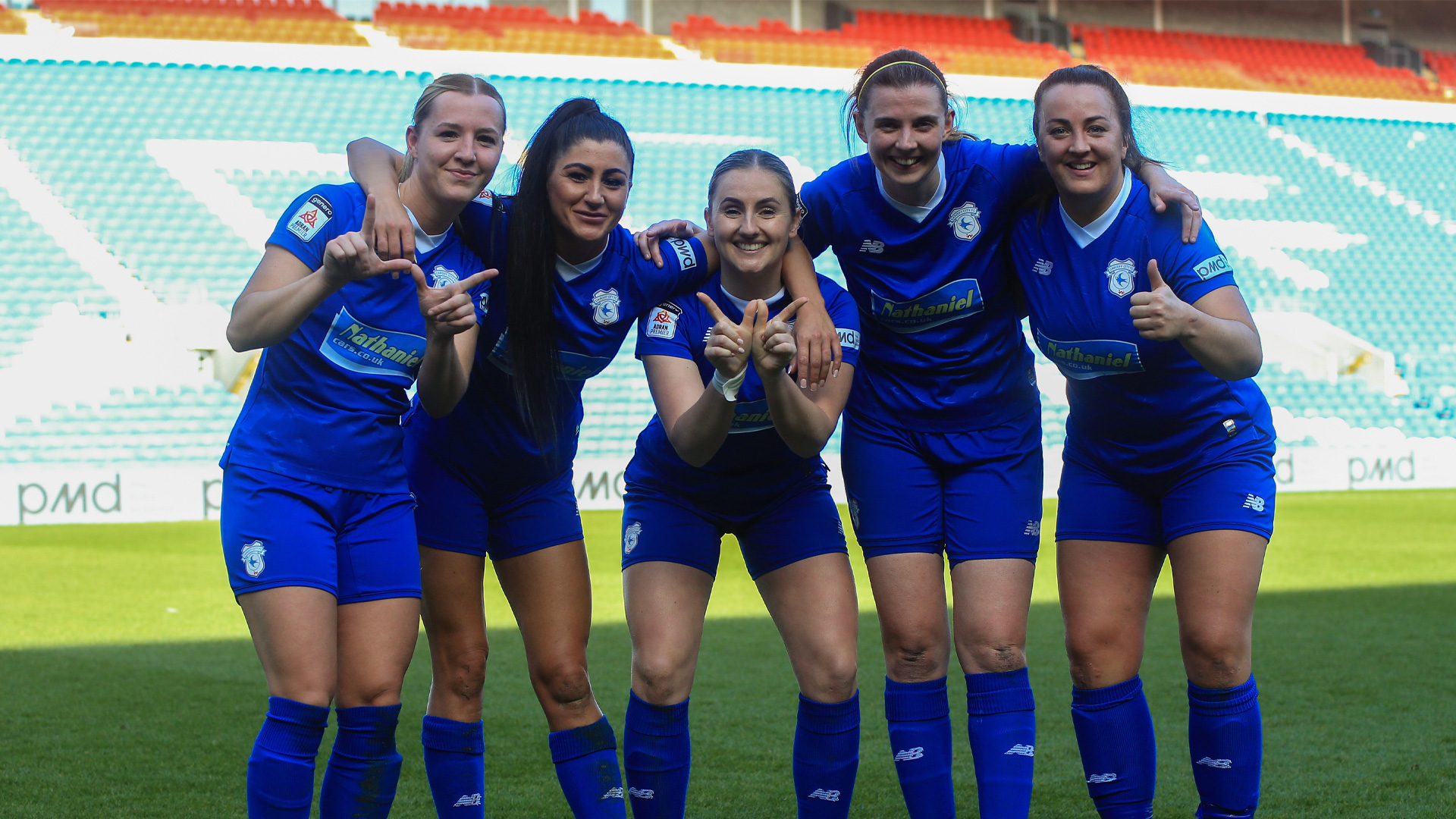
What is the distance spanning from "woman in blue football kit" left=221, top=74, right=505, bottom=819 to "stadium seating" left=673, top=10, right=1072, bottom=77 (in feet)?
66.2

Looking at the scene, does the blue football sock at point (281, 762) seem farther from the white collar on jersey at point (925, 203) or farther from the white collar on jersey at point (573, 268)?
the white collar on jersey at point (925, 203)

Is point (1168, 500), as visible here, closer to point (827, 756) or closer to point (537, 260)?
point (827, 756)

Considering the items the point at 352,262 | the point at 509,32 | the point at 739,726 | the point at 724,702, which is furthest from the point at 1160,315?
the point at 509,32

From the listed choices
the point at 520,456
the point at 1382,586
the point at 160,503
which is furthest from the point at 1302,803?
the point at 160,503

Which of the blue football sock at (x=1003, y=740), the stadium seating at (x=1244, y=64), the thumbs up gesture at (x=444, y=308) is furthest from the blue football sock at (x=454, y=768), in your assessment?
the stadium seating at (x=1244, y=64)

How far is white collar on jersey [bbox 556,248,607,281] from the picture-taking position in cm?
333

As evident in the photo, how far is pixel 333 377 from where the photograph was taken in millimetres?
2979

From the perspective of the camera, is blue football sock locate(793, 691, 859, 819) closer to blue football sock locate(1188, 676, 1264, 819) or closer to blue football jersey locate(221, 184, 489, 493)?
blue football sock locate(1188, 676, 1264, 819)

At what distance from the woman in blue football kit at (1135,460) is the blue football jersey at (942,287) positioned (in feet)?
0.38

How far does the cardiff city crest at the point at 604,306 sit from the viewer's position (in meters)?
3.35

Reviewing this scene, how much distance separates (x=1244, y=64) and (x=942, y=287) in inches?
1004

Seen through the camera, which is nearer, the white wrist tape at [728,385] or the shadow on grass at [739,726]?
the white wrist tape at [728,385]

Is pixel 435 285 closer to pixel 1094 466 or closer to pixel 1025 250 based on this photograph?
pixel 1025 250

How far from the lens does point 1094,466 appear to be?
3.53 metres
